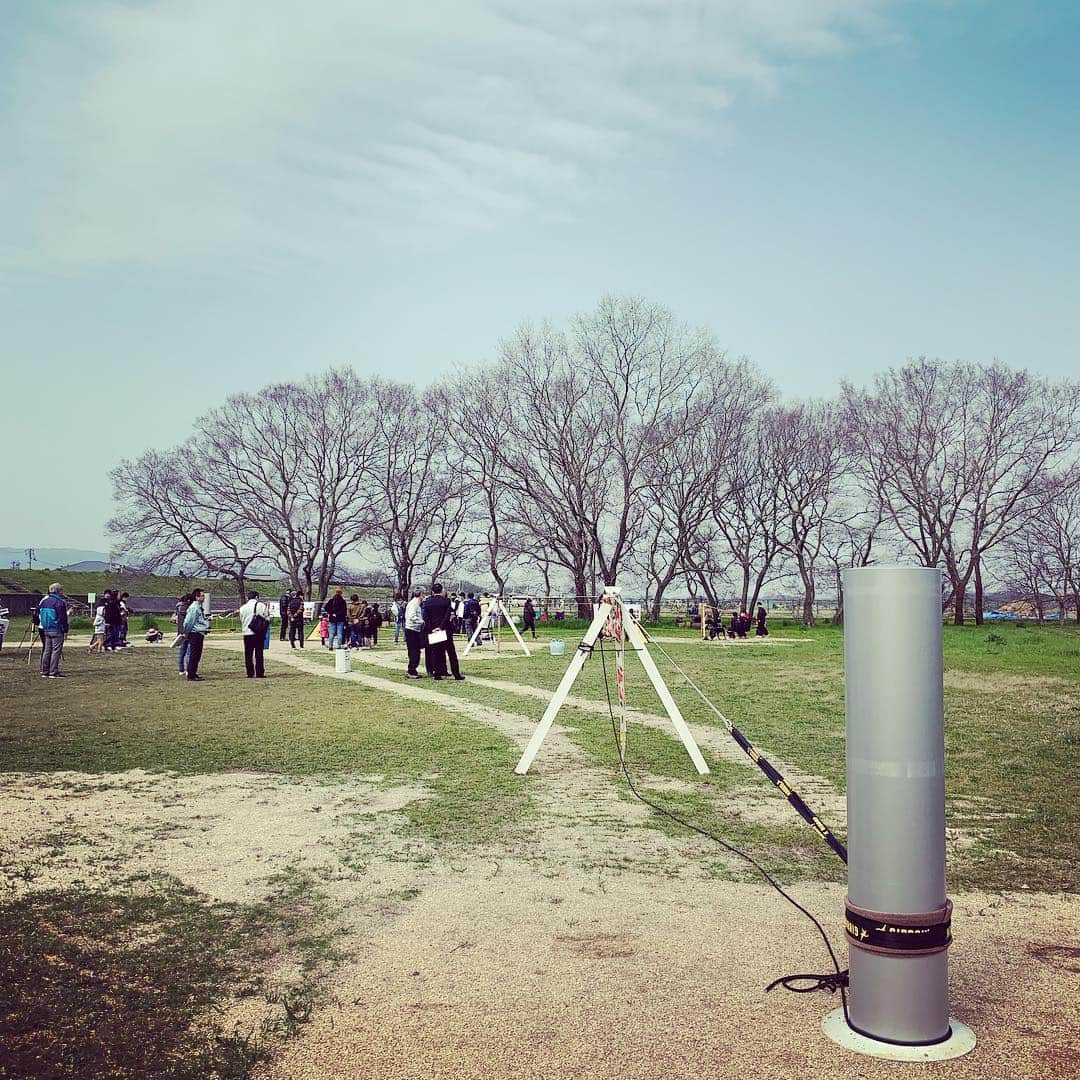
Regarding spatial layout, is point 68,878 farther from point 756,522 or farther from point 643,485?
point 756,522

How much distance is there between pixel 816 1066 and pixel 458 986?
1574 mm

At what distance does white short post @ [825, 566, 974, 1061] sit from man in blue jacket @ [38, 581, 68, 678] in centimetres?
1989

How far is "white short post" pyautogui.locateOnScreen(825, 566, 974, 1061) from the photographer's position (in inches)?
152

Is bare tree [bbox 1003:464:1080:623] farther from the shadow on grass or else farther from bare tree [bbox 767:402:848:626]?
the shadow on grass

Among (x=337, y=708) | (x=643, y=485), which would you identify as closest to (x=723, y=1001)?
(x=337, y=708)

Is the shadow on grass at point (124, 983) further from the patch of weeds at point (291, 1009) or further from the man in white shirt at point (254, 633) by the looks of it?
the man in white shirt at point (254, 633)

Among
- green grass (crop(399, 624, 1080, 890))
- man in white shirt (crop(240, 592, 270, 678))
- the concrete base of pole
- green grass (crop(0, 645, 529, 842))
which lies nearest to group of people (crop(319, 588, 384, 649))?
green grass (crop(399, 624, 1080, 890))

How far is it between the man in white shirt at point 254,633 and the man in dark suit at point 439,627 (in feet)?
11.2

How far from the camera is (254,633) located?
21.6 m

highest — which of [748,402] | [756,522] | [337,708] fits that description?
[748,402]

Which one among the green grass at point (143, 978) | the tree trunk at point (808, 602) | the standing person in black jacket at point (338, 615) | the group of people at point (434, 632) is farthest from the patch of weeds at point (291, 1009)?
the tree trunk at point (808, 602)

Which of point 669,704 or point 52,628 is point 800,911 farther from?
point 52,628

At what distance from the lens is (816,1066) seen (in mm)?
3787

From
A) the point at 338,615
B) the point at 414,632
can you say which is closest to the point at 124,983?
the point at 414,632
